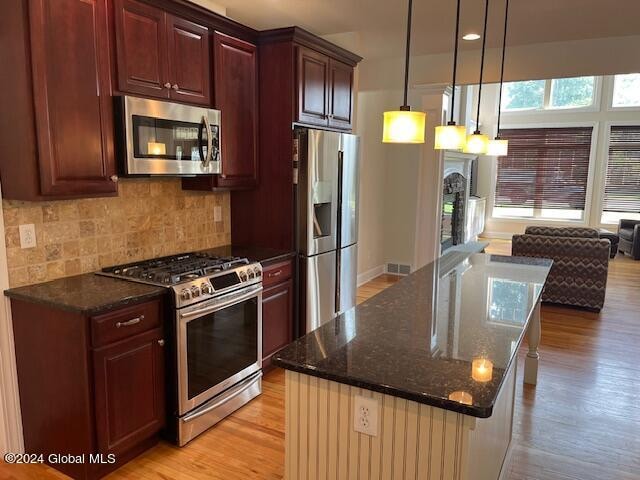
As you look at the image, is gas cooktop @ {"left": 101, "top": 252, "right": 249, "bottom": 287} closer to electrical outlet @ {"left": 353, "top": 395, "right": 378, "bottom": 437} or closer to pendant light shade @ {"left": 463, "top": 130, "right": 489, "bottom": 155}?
electrical outlet @ {"left": 353, "top": 395, "right": 378, "bottom": 437}

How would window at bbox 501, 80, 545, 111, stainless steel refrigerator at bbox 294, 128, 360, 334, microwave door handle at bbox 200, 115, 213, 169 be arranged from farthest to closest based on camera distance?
window at bbox 501, 80, 545, 111 < stainless steel refrigerator at bbox 294, 128, 360, 334 < microwave door handle at bbox 200, 115, 213, 169

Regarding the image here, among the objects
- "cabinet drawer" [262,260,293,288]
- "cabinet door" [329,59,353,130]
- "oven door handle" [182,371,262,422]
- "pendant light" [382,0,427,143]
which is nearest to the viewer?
"pendant light" [382,0,427,143]

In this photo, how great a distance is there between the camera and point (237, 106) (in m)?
3.31

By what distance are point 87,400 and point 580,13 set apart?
411 cm

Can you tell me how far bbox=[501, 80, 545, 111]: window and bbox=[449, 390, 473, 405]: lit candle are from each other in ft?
32.8

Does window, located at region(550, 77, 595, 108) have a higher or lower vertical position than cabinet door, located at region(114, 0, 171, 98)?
higher

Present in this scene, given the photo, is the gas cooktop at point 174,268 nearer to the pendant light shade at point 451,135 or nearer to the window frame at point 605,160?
the pendant light shade at point 451,135

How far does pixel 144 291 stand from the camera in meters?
2.36

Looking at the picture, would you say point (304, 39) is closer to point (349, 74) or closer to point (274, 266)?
point (349, 74)

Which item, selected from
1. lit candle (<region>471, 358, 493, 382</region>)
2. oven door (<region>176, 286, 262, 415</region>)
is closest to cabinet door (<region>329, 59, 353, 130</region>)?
oven door (<region>176, 286, 262, 415</region>)

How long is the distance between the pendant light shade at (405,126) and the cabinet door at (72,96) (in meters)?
1.48

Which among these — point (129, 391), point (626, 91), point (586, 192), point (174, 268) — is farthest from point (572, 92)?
point (129, 391)

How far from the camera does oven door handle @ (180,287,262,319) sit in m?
2.50

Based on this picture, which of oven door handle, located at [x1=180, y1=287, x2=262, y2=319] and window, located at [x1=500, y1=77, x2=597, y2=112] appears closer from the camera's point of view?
oven door handle, located at [x1=180, y1=287, x2=262, y2=319]
